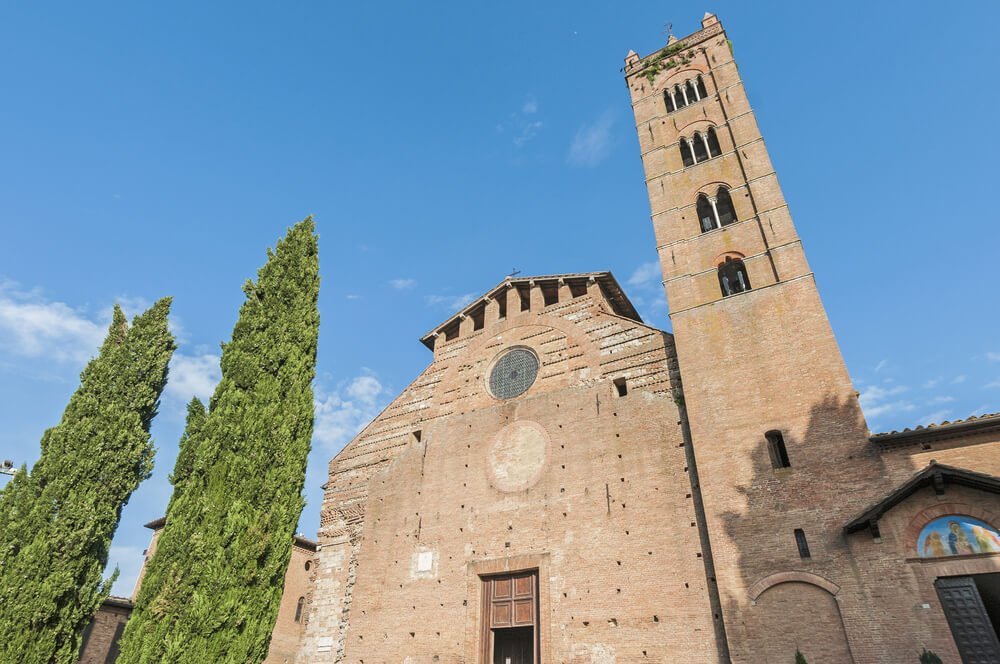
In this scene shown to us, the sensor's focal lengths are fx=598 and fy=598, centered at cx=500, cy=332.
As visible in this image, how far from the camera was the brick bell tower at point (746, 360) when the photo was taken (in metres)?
11.5

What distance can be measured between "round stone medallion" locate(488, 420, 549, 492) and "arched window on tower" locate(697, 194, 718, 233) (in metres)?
7.52

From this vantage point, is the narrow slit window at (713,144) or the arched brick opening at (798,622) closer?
the arched brick opening at (798,622)

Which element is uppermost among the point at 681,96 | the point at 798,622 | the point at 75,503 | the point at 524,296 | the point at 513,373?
the point at 681,96

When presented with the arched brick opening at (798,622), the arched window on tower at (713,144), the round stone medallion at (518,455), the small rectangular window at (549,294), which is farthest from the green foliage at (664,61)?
the arched brick opening at (798,622)

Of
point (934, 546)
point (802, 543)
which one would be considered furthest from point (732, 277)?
point (934, 546)

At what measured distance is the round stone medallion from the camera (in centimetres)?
1603

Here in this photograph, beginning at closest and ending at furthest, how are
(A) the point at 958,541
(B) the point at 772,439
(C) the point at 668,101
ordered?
(A) the point at 958,541 → (B) the point at 772,439 → (C) the point at 668,101

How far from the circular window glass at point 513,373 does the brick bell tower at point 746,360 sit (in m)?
4.60

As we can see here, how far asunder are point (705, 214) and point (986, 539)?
10.6 metres

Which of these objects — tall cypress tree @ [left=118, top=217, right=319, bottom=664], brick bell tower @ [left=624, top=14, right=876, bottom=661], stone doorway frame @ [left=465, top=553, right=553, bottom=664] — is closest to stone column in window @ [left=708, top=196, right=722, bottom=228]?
brick bell tower @ [left=624, top=14, right=876, bottom=661]

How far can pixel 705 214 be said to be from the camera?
17.7 meters

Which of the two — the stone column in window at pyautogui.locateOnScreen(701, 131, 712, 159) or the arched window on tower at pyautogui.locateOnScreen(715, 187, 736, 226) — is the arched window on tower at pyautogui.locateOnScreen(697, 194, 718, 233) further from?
the stone column in window at pyautogui.locateOnScreen(701, 131, 712, 159)

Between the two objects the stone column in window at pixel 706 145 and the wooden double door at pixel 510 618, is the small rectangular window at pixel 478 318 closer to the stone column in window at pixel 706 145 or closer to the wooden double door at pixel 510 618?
the wooden double door at pixel 510 618

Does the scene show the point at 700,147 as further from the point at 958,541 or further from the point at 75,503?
the point at 75,503
